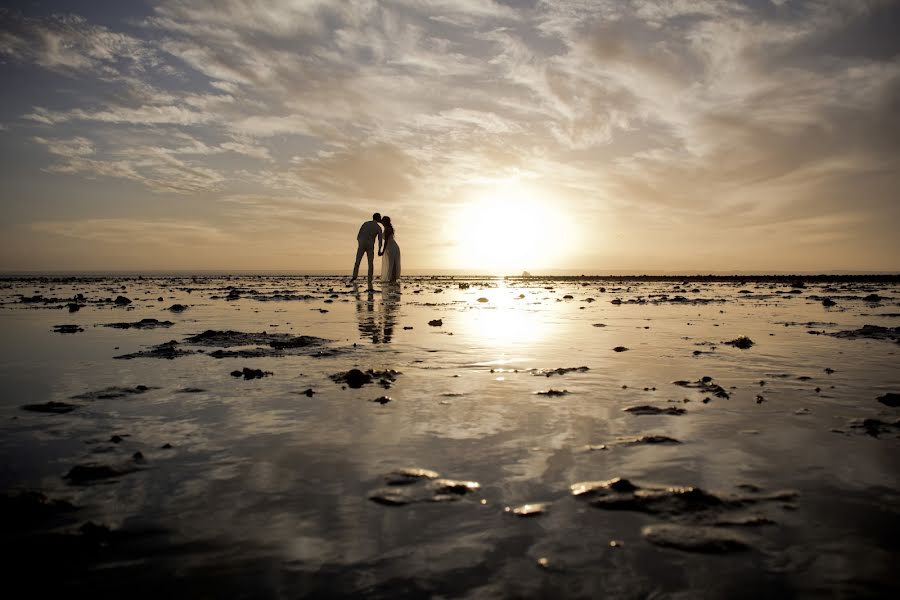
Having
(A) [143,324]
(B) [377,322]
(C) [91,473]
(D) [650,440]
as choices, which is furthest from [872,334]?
(A) [143,324]

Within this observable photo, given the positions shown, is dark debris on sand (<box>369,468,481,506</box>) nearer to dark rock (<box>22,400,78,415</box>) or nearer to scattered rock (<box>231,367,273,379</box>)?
dark rock (<box>22,400,78,415</box>)

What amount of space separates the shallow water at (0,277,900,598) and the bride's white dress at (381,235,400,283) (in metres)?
30.6

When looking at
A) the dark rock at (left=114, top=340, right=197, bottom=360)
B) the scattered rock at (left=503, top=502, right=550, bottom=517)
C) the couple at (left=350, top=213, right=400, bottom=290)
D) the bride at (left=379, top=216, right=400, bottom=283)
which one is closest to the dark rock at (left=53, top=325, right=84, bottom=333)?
the dark rock at (left=114, top=340, right=197, bottom=360)

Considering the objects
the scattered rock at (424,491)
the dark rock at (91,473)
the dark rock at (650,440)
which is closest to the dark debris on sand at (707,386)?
the dark rock at (650,440)

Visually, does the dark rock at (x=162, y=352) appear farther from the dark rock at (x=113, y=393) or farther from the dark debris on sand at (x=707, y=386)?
the dark debris on sand at (x=707, y=386)

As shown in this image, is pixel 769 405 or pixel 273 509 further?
pixel 769 405

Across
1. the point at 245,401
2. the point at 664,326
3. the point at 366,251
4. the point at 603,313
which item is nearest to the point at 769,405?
the point at 245,401

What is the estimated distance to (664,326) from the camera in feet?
48.3

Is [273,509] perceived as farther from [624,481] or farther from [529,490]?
[624,481]

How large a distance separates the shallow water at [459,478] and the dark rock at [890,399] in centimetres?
31

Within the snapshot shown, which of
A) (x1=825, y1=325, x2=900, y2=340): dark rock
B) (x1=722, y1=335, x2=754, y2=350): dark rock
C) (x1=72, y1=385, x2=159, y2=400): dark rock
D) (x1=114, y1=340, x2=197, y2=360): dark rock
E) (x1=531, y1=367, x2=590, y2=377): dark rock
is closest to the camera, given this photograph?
(x1=72, y1=385, x2=159, y2=400): dark rock

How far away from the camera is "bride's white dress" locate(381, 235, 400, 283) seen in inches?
1522

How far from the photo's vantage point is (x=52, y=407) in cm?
569

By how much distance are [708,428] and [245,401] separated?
4657mm
